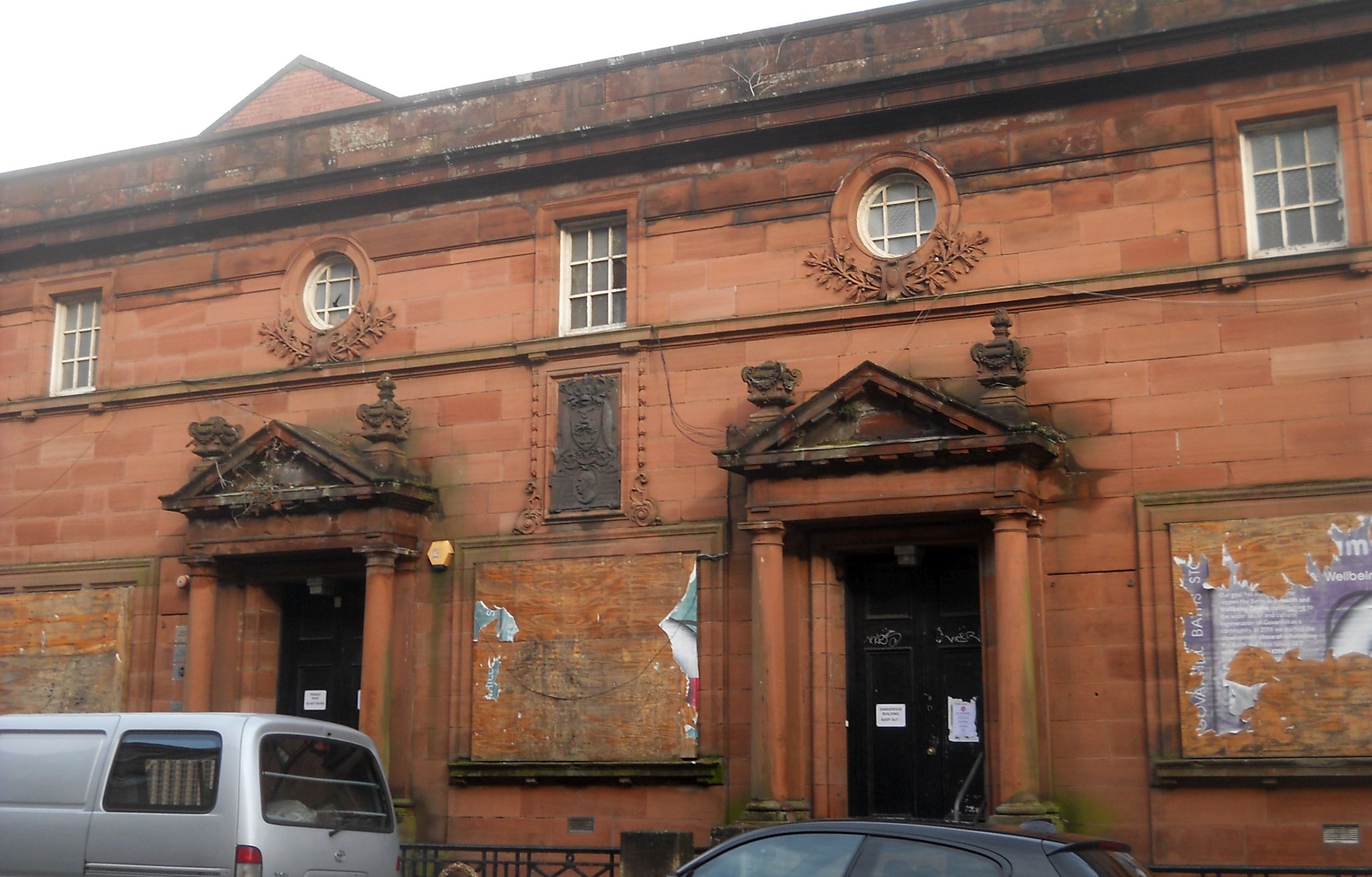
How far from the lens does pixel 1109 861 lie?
320 inches

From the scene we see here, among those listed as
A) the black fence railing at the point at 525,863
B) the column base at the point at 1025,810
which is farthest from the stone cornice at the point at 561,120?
the black fence railing at the point at 525,863

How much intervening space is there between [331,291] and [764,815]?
929 centimetres

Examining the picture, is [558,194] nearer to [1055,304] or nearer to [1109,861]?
[1055,304]

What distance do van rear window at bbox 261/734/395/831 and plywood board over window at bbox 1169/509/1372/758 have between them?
7822 mm

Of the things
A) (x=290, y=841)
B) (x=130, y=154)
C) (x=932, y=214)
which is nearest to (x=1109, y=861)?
(x=290, y=841)

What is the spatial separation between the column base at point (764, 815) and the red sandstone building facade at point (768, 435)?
0.08 meters

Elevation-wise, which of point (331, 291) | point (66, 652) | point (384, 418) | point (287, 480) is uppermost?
point (331, 291)

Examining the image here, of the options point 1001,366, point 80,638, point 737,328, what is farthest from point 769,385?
point 80,638

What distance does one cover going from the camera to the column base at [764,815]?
15.9m

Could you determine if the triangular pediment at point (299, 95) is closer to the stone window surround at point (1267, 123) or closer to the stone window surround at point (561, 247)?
the stone window surround at point (561, 247)

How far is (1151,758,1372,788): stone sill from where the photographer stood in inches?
567

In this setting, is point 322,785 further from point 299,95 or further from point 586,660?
→ point 299,95

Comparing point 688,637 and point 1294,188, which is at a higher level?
point 1294,188

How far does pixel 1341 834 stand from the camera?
14453mm
